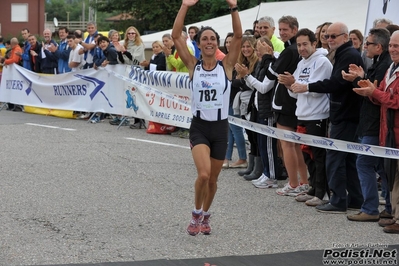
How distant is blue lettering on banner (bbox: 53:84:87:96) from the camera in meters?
18.1

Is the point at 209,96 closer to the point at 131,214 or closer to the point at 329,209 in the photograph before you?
the point at 131,214

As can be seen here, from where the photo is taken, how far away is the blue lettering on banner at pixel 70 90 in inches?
713

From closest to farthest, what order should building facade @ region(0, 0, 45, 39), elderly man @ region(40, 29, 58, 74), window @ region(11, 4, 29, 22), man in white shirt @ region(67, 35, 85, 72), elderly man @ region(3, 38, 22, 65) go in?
man in white shirt @ region(67, 35, 85, 72) → elderly man @ region(40, 29, 58, 74) → elderly man @ region(3, 38, 22, 65) → building facade @ region(0, 0, 45, 39) → window @ region(11, 4, 29, 22)

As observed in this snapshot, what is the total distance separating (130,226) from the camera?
7980mm

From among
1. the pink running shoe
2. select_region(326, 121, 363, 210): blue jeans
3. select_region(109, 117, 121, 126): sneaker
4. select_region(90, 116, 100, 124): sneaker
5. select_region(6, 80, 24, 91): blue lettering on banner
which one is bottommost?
select_region(90, 116, 100, 124): sneaker

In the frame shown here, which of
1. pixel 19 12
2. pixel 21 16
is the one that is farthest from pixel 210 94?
pixel 19 12

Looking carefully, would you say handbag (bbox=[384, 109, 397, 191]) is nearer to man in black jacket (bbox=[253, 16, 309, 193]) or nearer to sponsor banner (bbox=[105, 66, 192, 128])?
man in black jacket (bbox=[253, 16, 309, 193])

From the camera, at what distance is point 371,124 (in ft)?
26.8

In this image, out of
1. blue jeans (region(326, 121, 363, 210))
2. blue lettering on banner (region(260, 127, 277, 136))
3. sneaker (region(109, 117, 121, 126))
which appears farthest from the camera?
sneaker (region(109, 117, 121, 126))

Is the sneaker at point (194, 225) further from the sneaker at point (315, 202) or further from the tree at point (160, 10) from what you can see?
the tree at point (160, 10)

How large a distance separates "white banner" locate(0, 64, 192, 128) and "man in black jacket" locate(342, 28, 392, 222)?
6675 mm

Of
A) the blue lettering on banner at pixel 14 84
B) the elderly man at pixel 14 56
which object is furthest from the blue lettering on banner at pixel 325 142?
the elderly man at pixel 14 56

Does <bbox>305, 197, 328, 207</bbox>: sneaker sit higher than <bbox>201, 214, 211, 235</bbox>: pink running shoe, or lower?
lower

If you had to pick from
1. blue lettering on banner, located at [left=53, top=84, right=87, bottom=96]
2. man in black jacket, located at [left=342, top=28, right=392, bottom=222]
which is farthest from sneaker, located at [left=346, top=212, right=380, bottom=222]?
blue lettering on banner, located at [left=53, top=84, right=87, bottom=96]
